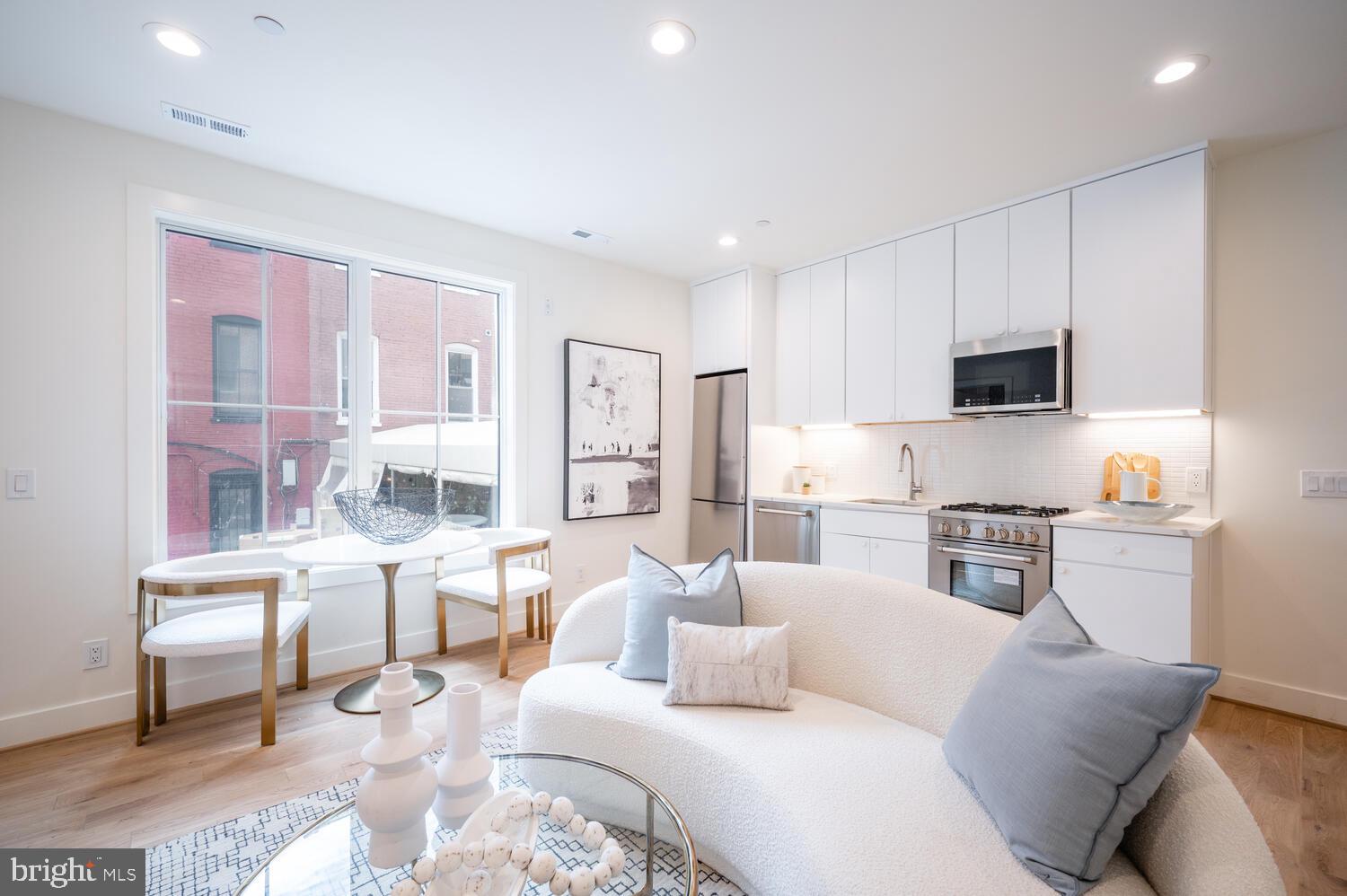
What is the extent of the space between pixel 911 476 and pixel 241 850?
153 inches

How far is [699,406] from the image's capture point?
16.0 ft

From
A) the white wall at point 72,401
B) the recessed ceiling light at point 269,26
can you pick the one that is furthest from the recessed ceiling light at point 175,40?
the white wall at point 72,401

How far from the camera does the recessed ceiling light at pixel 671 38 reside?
1.99 metres

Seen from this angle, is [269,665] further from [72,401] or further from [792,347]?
[792,347]

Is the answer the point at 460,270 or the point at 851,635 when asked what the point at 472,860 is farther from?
the point at 460,270

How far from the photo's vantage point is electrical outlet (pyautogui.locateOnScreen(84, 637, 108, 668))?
2.57 metres

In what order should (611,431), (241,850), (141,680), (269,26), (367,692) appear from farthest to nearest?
(611,431) → (367,692) → (141,680) → (269,26) → (241,850)

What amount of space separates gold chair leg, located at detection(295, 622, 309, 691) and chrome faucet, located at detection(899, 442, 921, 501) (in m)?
3.72

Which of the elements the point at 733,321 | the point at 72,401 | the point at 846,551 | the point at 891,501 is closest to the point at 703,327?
the point at 733,321

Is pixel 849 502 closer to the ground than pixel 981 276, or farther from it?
closer to the ground

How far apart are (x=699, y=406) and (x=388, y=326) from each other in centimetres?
237

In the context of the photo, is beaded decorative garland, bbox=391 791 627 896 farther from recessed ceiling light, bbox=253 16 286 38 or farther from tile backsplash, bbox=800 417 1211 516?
tile backsplash, bbox=800 417 1211 516

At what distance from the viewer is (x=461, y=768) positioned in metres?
1.25

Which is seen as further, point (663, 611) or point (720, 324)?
point (720, 324)
